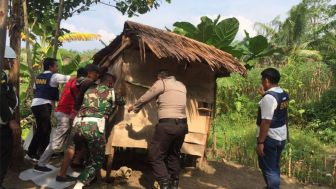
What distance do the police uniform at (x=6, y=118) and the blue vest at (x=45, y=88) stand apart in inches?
50.6

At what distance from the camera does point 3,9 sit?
9.29ft

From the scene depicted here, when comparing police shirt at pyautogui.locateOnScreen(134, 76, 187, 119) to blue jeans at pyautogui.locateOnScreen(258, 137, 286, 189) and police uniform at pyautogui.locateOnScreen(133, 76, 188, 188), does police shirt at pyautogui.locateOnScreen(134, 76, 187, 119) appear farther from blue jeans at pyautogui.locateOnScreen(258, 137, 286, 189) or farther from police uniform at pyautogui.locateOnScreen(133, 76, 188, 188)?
blue jeans at pyautogui.locateOnScreen(258, 137, 286, 189)

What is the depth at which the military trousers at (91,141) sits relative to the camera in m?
5.26

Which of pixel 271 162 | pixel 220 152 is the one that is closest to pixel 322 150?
pixel 220 152

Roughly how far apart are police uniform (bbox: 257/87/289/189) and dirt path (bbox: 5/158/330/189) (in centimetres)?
147

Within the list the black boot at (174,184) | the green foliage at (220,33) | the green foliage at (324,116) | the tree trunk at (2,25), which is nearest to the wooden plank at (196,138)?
the black boot at (174,184)

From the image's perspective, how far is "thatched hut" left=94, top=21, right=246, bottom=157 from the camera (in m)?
5.90

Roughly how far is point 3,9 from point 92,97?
2.65 meters

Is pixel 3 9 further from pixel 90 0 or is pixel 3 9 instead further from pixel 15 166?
pixel 90 0

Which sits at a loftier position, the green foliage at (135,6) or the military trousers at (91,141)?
the green foliage at (135,6)

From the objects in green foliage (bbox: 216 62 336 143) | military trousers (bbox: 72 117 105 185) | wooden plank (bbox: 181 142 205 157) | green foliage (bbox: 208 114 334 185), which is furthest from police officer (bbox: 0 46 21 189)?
green foliage (bbox: 216 62 336 143)

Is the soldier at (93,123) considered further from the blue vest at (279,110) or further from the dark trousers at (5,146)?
the blue vest at (279,110)

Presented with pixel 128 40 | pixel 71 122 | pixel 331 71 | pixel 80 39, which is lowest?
pixel 71 122

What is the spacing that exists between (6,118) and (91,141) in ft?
3.71
